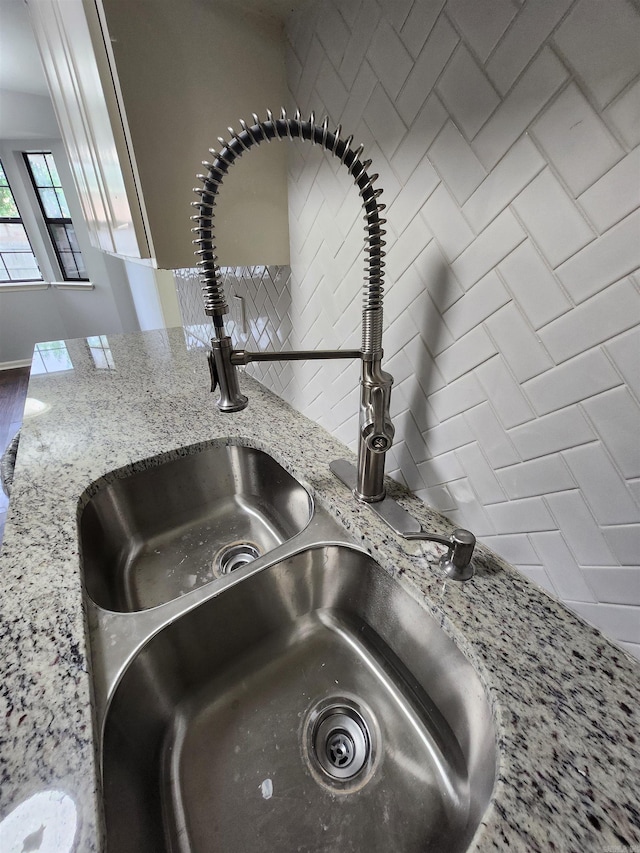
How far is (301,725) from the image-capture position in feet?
1.73

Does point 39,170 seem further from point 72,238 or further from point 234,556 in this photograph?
point 234,556

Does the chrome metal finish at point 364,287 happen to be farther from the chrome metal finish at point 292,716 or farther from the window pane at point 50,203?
the window pane at point 50,203

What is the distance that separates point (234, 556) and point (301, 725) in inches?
14.3

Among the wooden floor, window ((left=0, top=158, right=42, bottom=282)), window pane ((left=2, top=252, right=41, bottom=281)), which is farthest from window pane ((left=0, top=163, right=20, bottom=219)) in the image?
the wooden floor

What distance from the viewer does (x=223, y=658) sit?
0.58 m

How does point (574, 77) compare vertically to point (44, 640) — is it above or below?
above

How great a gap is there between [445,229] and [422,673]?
67 cm

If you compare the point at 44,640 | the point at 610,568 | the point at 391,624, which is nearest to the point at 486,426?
the point at 610,568

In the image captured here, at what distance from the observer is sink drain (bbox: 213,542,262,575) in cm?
78

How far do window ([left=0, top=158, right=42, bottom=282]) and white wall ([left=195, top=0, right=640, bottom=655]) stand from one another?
527 centimetres

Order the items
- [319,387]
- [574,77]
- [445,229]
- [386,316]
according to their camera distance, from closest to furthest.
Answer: [574,77] → [445,229] → [386,316] → [319,387]

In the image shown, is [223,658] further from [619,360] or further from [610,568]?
[619,360]

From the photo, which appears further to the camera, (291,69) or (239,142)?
(291,69)

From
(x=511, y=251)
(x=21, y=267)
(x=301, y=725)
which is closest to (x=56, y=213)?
(x=21, y=267)
